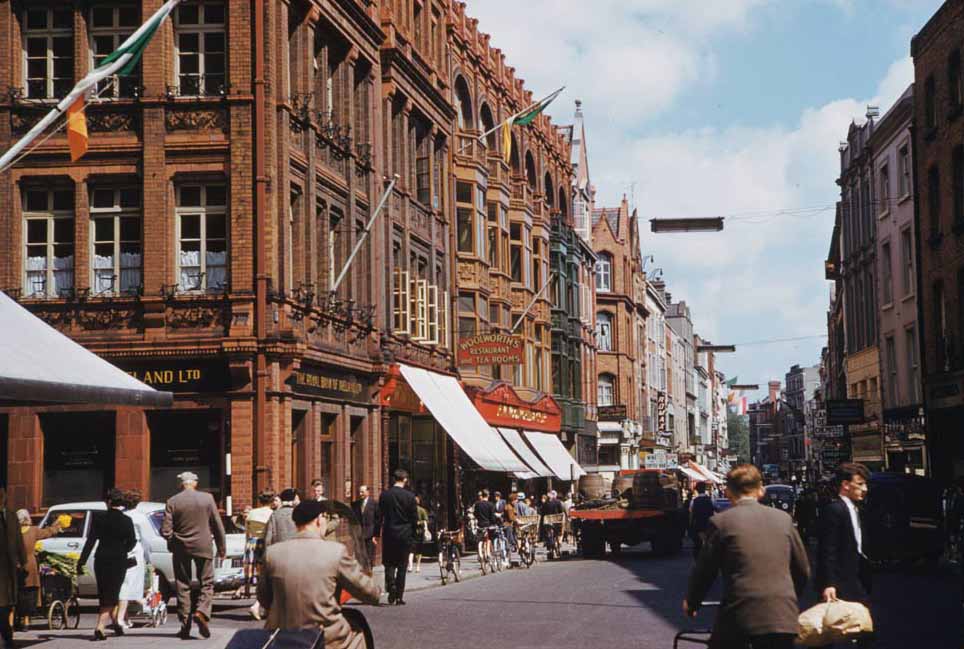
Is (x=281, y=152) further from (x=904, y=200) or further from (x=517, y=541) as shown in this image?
(x=904, y=200)

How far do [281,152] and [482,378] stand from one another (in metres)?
18.3

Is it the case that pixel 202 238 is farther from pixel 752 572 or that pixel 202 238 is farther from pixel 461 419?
pixel 752 572

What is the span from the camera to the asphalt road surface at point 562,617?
50.3ft

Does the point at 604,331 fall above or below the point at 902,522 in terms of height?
above

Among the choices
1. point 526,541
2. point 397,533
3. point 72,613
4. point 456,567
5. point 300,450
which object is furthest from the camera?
point 526,541

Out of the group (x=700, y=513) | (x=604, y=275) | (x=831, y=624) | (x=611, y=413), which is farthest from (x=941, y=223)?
(x=604, y=275)

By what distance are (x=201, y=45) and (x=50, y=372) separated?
14.4 meters

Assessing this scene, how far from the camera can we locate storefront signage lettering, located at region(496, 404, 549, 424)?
44469mm

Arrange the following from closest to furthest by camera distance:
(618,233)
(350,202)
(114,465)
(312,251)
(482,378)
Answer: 1. (114,465)
2. (312,251)
3. (350,202)
4. (482,378)
5. (618,233)

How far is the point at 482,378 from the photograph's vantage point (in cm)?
4412

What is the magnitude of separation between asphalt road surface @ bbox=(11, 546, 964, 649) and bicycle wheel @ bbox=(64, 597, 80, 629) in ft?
0.78

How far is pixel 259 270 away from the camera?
1028 inches

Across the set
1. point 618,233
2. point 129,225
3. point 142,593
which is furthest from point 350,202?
point 618,233

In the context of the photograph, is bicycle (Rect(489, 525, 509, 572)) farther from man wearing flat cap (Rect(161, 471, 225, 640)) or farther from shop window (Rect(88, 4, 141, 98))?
man wearing flat cap (Rect(161, 471, 225, 640))
